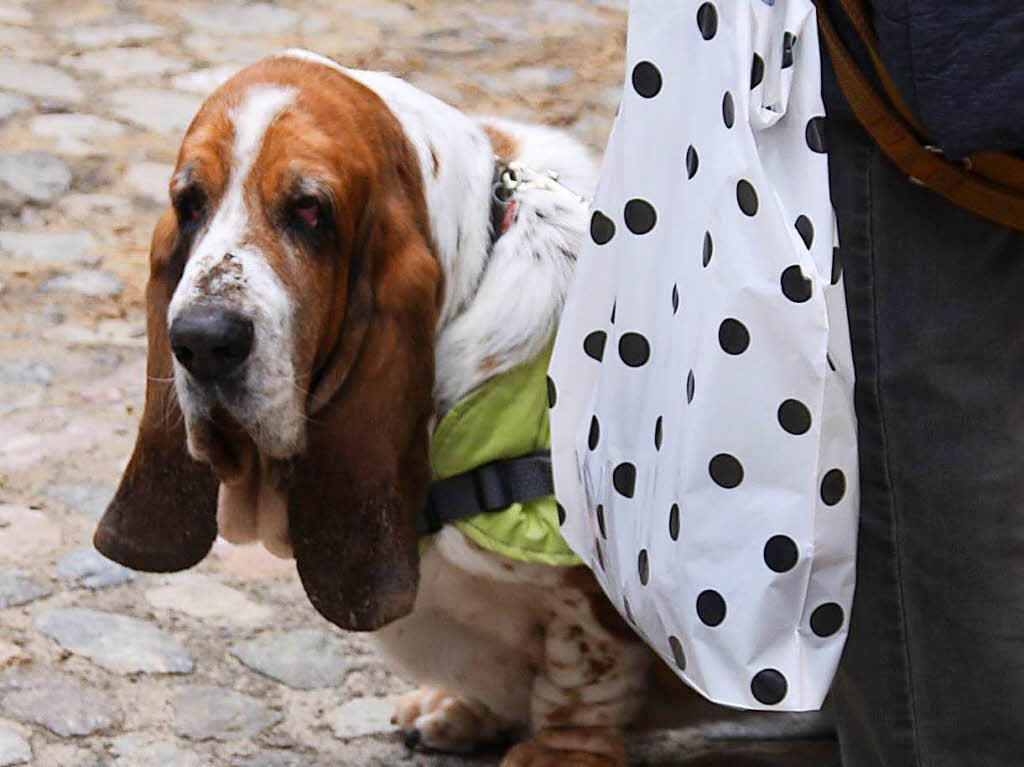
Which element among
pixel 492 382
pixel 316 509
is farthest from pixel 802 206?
pixel 316 509

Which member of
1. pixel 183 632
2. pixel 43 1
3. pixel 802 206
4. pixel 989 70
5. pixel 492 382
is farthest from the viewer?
pixel 43 1

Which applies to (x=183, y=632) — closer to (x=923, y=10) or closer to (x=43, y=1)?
(x=923, y=10)

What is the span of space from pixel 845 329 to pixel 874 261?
101 mm

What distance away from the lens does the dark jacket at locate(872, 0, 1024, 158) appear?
182 cm

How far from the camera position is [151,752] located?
308 cm

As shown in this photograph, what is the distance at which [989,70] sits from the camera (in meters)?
1.84

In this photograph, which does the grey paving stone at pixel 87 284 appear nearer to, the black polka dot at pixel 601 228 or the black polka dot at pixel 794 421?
the black polka dot at pixel 601 228

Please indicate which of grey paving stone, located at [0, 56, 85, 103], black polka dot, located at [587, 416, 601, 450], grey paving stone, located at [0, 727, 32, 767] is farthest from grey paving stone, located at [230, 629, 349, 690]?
grey paving stone, located at [0, 56, 85, 103]

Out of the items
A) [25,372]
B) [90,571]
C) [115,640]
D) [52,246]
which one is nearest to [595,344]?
[115,640]

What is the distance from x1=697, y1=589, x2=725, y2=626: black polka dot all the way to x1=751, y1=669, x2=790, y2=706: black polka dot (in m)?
0.08

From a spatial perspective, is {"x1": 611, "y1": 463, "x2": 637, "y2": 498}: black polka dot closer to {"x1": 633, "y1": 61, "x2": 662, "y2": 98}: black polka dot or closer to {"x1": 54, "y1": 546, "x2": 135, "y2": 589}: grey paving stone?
{"x1": 633, "y1": 61, "x2": 662, "y2": 98}: black polka dot

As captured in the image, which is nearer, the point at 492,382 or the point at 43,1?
the point at 492,382

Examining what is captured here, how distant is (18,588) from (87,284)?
1729mm

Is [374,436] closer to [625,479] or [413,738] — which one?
[625,479]
